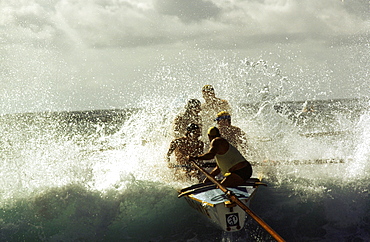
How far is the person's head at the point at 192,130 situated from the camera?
8.52m

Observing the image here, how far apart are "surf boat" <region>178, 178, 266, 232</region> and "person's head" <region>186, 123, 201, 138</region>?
1818 mm

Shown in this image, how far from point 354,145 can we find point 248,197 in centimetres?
691

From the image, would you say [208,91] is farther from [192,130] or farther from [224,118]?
[192,130]

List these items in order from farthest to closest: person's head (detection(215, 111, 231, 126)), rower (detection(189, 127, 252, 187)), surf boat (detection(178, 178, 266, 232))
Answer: person's head (detection(215, 111, 231, 126))
rower (detection(189, 127, 252, 187))
surf boat (detection(178, 178, 266, 232))

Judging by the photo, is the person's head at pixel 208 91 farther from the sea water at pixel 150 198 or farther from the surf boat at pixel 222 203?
the surf boat at pixel 222 203

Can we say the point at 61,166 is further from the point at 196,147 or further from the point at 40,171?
the point at 196,147

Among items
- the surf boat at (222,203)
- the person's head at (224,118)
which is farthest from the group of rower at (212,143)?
the surf boat at (222,203)

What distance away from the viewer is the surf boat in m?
6.12

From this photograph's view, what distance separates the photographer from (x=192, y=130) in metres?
8.55

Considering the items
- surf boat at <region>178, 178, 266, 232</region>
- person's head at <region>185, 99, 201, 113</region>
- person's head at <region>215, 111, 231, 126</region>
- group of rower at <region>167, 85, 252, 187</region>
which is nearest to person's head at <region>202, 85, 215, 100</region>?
group of rower at <region>167, 85, 252, 187</region>

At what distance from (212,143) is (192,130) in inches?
76.6

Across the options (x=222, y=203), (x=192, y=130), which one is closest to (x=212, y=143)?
(x=222, y=203)

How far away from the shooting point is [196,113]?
9.80 meters

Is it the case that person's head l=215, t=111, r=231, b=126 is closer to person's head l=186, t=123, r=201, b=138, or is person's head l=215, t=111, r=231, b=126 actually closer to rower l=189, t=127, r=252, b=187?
person's head l=186, t=123, r=201, b=138
